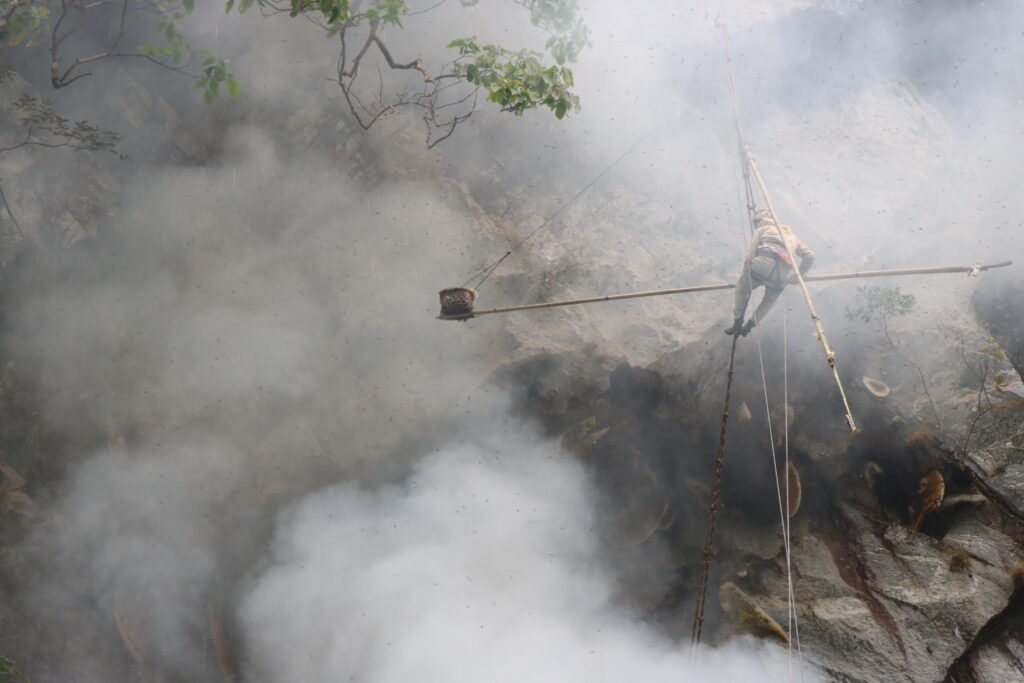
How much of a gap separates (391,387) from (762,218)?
163 inches

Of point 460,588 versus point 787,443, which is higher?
point 787,443

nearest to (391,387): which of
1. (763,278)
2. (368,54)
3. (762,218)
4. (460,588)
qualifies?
(460,588)

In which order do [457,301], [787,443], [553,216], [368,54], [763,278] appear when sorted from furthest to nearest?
1. [368,54]
2. [553,216]
3. [787,443]
4. [763,278]
5. [457,301]

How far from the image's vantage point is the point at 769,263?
5.30 metres

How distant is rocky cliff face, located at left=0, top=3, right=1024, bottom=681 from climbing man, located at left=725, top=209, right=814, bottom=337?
49.0 inches

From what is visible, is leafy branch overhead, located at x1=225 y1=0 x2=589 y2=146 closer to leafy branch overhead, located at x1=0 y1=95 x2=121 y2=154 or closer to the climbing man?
the climbing man

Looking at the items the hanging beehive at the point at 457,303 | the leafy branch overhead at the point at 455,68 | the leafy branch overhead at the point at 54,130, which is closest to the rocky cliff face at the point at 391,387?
the leafy branch overhead at the point at 54,130

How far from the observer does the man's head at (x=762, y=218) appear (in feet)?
18.9

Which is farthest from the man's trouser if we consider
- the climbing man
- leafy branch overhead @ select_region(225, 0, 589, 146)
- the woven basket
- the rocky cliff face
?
the woven basket

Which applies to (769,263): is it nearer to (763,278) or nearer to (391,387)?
(763,278)

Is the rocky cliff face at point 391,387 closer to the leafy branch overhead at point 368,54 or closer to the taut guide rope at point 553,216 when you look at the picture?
the taut guide rope at point 553,216

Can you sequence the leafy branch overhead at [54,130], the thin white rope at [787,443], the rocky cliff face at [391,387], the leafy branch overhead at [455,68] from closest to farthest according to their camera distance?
1. the leafy branch overhead at [455,68]
2. the thin white rope at [787,443]
3. the rocky cliff face at [391,387]
4. the leafy branch overhead at [54,130]

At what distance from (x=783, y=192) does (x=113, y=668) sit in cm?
936

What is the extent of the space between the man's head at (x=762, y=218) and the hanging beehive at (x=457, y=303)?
2734 mm
